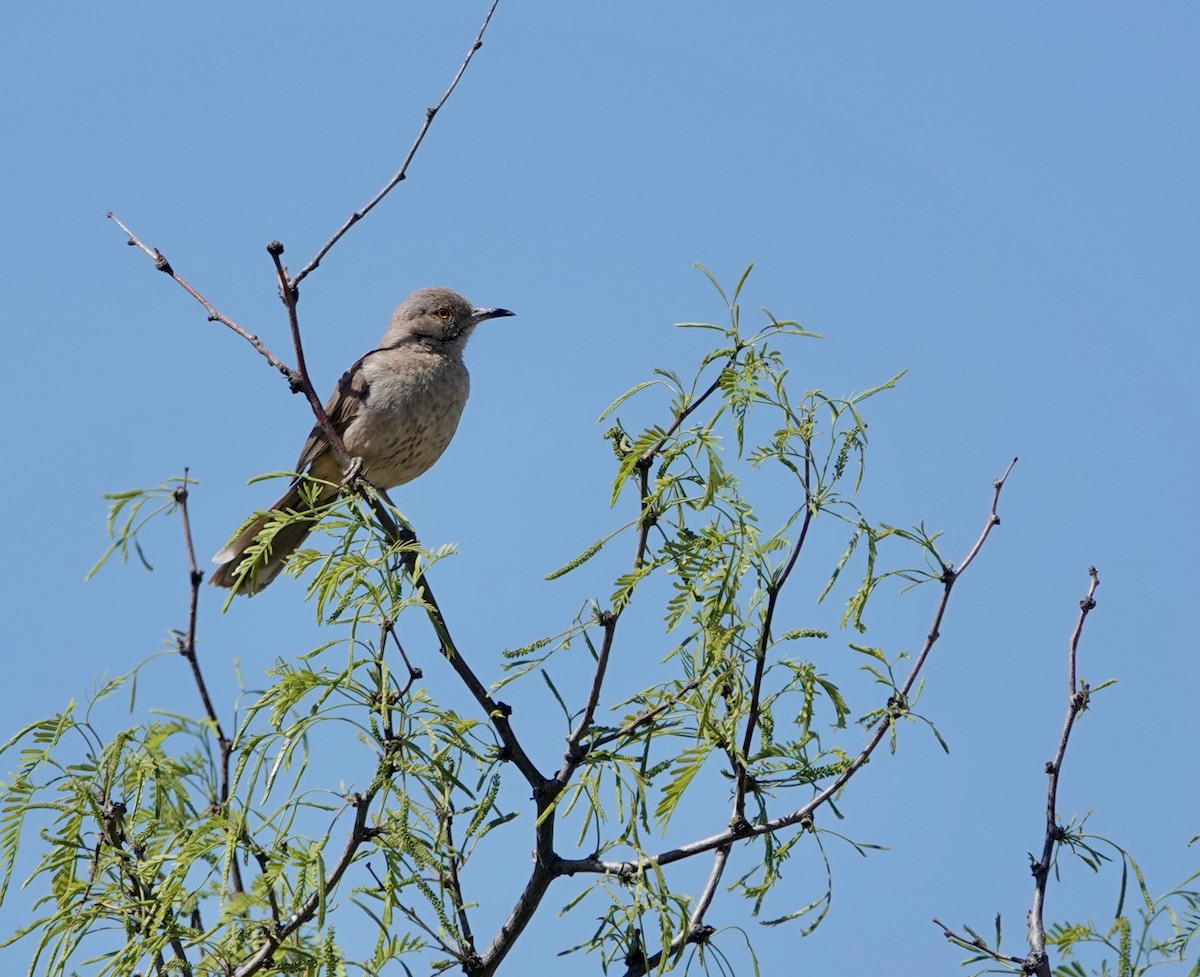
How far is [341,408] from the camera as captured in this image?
7008 millimetres

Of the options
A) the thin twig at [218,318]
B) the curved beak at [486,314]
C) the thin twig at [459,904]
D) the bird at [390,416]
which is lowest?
Answer: the thin twig at [459,904]

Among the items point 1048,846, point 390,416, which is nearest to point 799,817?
point 1048,846

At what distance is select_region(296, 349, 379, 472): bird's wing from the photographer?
6945 millimetres

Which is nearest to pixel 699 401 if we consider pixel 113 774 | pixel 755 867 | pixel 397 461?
pixel 755 867

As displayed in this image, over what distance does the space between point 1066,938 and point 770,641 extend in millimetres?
1002

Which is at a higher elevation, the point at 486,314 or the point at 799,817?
the point at 486,314

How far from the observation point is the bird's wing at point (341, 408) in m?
6.95

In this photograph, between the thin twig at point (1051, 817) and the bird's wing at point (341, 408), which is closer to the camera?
the thin twig at point (1051, 817)

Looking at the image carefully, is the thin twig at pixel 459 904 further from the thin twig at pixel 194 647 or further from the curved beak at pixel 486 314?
the curved beak at pixel 486 314

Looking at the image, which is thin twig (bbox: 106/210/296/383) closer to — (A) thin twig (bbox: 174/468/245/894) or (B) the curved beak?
(A) thin twig (bbox: 174/468/245/894)

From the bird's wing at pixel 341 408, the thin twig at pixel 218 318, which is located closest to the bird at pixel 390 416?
the bird's wing at pixel 341 408

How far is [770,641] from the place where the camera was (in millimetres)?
3127

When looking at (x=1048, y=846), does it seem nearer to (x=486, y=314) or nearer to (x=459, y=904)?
(x=459, y=904)

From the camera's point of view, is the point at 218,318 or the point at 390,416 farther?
the point at 390,416
